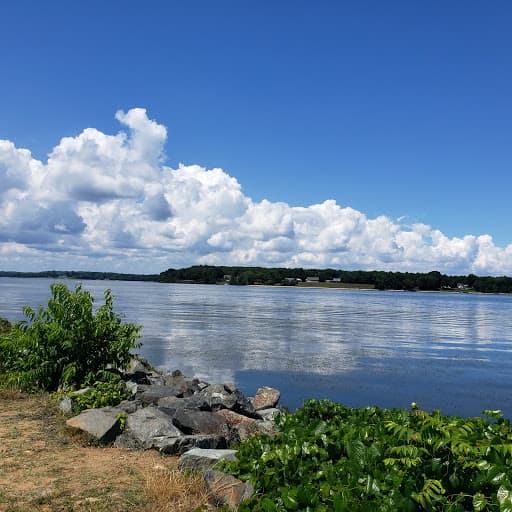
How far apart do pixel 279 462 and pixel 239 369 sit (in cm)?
1881

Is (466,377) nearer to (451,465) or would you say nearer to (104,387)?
(104,387)

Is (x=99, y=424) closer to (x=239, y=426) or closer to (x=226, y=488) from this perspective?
(x=239, y=426)

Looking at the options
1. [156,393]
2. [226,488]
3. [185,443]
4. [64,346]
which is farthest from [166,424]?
[64,346]

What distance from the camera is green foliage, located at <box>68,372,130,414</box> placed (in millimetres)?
10552

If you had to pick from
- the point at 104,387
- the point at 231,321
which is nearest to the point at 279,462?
the point at 104,387

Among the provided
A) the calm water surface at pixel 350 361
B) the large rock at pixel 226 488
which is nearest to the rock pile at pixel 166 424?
the large rock at pixel 226 488

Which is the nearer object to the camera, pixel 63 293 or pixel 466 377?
pixel 63 293

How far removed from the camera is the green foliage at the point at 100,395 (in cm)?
1055

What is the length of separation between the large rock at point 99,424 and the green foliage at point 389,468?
406cm

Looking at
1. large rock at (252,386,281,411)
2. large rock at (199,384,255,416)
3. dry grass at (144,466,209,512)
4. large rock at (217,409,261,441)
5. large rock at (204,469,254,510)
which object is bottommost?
large rock at (252,386,281,411)

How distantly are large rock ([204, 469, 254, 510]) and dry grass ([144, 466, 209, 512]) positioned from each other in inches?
6.2

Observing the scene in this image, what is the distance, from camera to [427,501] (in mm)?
3727

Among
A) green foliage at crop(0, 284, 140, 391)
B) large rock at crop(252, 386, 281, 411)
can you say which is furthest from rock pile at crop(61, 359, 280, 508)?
large rock at crop(252, 386, 281, 411)

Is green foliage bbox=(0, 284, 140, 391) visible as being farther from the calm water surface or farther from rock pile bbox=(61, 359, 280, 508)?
the calm water surface
